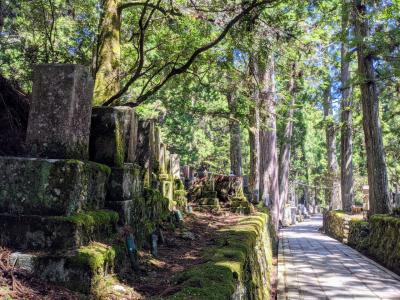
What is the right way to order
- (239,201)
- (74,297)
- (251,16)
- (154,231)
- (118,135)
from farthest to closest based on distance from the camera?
(239,201)
(251,16)
(154,231)
(118,135)
(74,297)

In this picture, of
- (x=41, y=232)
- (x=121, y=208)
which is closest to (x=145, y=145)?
(x=121, y=208)

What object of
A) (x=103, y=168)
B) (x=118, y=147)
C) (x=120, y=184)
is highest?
(x=118, y=147)

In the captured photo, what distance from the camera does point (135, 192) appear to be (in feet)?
15.1

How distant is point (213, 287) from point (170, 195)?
4.06 meters

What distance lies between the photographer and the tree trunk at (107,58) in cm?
584

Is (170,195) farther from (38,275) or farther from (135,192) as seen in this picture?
(38,275)

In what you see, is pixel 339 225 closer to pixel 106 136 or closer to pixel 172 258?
pixel 172 258

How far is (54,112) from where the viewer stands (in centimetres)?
342

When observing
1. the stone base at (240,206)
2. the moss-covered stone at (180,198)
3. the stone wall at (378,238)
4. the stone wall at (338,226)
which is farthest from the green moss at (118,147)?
the stone wall at (338,226)

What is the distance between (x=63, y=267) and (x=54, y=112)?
1.24m

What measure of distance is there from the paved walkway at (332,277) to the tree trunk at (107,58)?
190 inches

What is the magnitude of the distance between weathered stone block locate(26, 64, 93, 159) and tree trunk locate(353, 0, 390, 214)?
1224 cm

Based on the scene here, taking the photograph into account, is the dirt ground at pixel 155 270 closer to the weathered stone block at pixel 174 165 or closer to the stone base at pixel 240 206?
the weathered stone block at pixel 174 165

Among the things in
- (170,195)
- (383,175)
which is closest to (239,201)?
(170,195)
